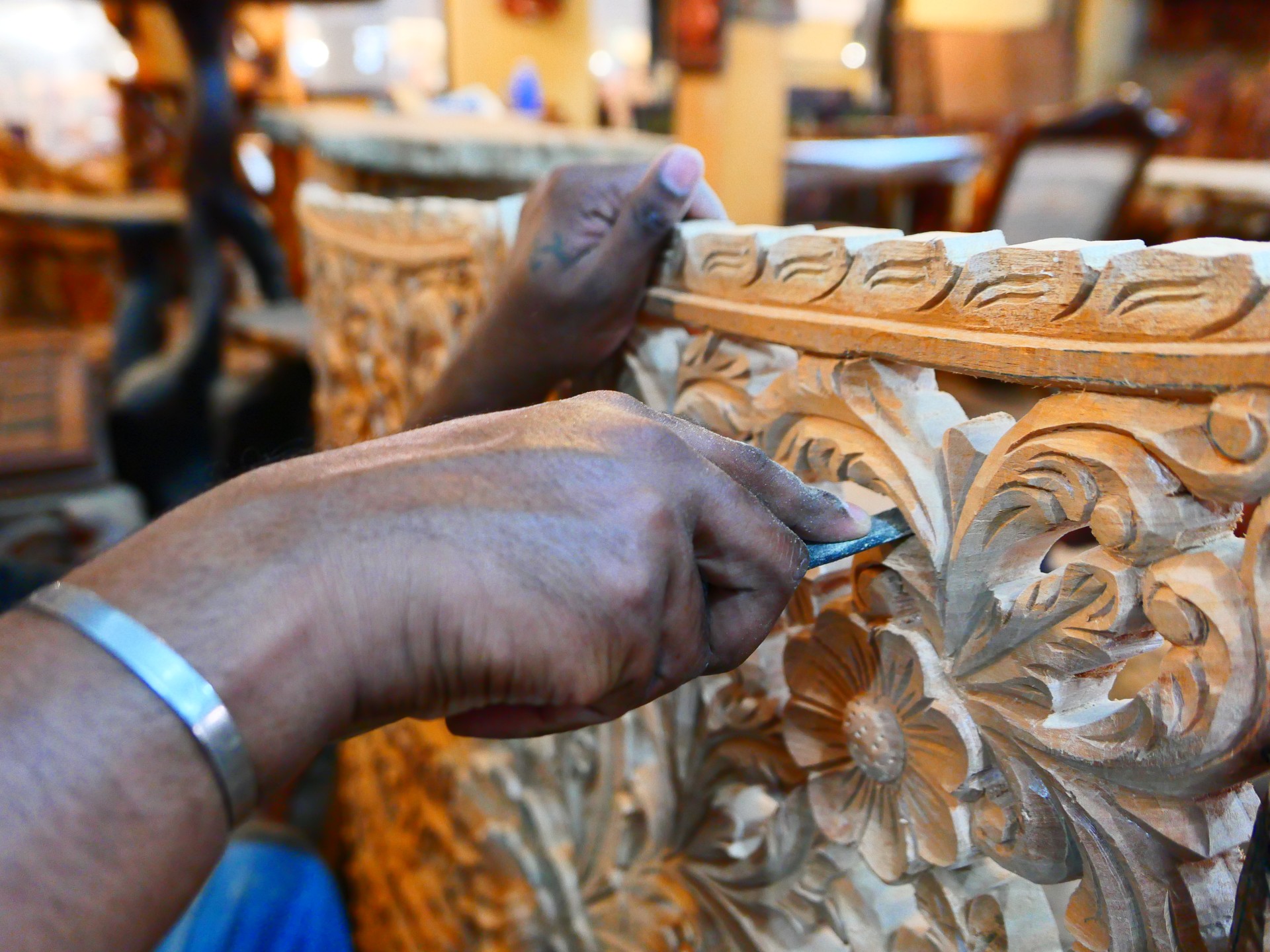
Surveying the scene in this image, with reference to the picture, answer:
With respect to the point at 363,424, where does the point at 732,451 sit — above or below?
above

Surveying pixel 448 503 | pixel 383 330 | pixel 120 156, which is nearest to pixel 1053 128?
pixel 383 330

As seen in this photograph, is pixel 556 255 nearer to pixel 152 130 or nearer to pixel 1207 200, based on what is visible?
pixel 1207 200

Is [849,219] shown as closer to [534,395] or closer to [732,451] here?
[534,395]

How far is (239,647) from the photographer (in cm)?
34

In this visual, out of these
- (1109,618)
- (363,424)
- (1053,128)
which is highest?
(1053,128)

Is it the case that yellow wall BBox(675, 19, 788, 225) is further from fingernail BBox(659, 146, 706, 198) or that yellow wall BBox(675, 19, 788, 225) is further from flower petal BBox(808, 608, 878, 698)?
flower petal BBox(808, 608, 878, 698)

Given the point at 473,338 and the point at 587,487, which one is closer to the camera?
the point at 587,487

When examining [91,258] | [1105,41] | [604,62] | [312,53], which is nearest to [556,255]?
[91,258]

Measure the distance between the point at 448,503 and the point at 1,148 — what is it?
223 inches

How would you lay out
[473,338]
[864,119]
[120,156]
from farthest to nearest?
[864,119], [120,156], [473,338]

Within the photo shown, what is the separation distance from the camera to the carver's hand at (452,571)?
1.16 feet

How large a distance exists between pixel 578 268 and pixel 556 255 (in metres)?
0.02

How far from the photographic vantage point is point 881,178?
11.1 feet

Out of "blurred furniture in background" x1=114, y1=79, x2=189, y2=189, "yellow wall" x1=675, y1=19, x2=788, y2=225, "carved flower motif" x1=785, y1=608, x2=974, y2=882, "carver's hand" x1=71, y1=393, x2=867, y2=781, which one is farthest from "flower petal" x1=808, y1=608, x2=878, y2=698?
"blurred furniture in background" x1=114, y1=79, x2=189, y2=189
